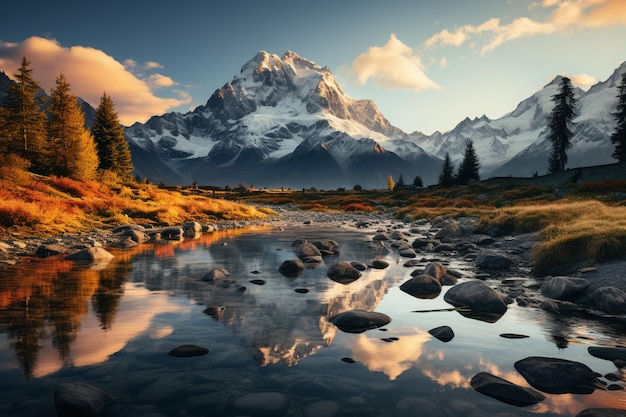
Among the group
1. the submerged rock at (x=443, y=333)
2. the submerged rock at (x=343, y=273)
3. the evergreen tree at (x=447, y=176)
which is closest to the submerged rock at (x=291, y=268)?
the submerged rock at (x=343, y=273)

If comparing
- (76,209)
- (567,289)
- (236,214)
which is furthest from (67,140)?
(567,289)

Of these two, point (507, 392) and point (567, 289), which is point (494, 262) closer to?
point (567, 289)

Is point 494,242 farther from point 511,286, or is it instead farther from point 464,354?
point 464,354

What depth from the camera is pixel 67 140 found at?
1529 inches

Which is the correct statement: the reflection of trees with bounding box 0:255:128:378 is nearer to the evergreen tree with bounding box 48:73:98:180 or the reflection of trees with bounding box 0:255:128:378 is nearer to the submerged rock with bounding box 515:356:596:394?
the submerged rock with bounding box 515:356:596:394

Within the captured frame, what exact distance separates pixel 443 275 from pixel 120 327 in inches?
310

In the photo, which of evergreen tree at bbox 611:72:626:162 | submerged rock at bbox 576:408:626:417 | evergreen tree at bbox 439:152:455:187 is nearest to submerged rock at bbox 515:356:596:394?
submerged rock at bbox 576:408:626:417

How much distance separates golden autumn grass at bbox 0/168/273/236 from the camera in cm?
1808

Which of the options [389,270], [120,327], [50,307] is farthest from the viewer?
[389,270]

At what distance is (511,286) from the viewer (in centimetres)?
948

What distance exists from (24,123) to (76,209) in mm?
26381

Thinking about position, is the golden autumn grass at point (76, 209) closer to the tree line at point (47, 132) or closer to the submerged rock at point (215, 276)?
the tree line at point (47, 132)

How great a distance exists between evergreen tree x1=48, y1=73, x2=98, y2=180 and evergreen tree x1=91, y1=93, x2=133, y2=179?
8.75 metres

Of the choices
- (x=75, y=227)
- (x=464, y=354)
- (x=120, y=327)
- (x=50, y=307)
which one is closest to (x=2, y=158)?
(x=75, y=227)
